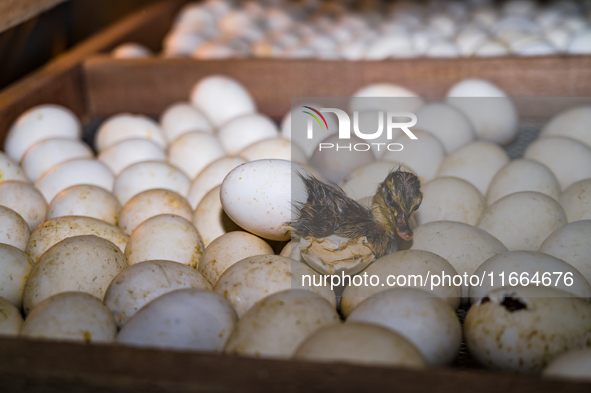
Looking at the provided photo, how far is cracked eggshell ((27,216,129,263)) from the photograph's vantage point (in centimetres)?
110

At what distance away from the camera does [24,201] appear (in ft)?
4.11

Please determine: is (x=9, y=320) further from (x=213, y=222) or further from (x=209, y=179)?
(x=209, y=179)

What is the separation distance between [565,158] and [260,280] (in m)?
0.95

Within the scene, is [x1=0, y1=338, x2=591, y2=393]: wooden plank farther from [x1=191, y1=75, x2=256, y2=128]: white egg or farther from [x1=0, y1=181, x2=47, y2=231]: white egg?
[x1=191, y1=75, x2=256, y2=128]: white egg

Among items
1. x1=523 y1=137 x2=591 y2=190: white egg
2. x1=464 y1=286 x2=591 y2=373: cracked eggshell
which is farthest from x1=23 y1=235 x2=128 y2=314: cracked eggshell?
x1=523 y1=137 x2=591 y2=190: white egg

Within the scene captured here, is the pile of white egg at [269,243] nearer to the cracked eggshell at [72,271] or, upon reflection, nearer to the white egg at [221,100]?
the cracked eggshell at [72,271]

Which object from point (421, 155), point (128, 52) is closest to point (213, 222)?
point (421, 155)

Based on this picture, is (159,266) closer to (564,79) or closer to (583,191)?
(583,191)

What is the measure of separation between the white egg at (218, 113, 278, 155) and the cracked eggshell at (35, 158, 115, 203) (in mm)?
411

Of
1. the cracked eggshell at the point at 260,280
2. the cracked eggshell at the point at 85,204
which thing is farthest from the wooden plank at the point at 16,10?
the cracked eggshell at the point at 260,280

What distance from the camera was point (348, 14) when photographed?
9.98 ft

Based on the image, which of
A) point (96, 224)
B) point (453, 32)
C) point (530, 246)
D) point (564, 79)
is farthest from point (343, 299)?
point (453, 32)

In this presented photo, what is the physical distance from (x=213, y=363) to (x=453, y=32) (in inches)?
96.5

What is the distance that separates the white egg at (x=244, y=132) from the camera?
169 cm
